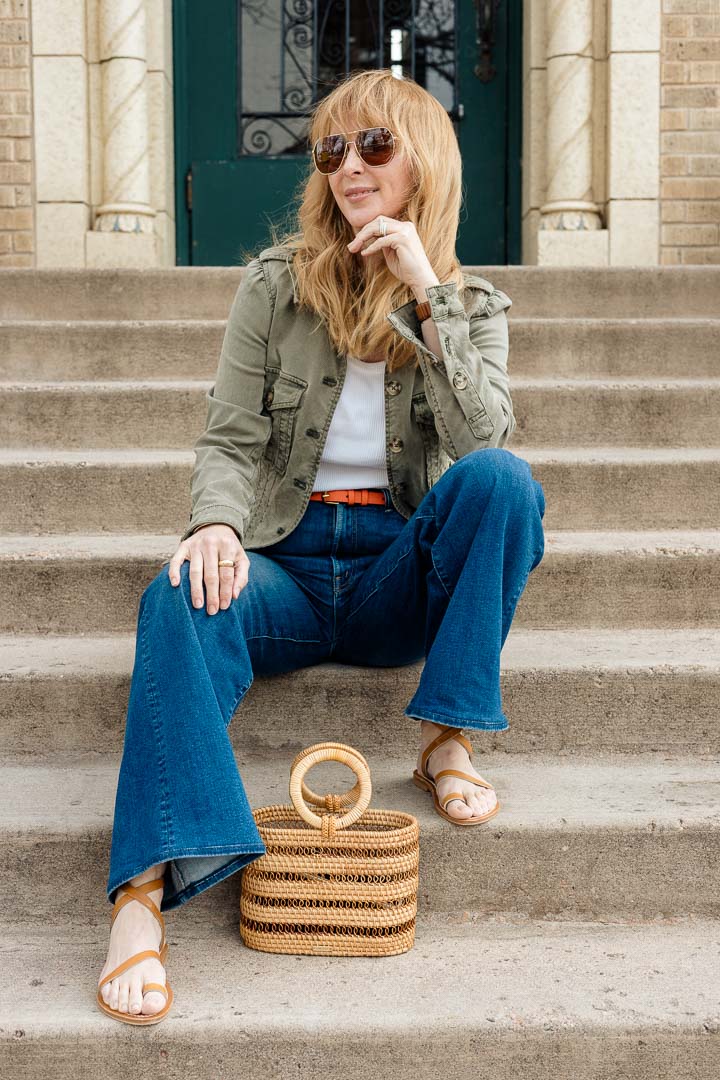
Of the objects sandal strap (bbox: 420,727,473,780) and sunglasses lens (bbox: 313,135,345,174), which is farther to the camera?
sunglasses lens (bbox: 313,135,345,174)

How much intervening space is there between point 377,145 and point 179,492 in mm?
1084

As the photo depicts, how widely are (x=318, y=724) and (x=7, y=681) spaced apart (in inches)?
24.6

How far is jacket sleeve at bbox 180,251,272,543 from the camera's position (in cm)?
202

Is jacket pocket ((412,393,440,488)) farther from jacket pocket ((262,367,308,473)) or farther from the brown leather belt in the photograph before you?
jacket pocket ((262,367,308,473))

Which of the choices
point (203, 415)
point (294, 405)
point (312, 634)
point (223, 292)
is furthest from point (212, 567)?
point (223, 292)

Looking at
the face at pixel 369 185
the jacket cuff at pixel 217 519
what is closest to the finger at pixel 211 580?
the jacket cuff at pixel 217 519

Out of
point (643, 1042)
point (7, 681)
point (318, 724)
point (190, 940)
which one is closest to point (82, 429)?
point (7, 681)

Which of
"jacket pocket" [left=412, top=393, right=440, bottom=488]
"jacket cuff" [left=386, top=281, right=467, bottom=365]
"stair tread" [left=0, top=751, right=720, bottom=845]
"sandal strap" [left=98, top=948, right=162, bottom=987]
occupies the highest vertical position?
"jacket cuff" [left=386, top=281, right=467, bottom=365]

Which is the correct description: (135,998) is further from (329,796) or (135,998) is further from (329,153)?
(329,153)

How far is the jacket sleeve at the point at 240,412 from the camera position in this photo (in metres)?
2.02

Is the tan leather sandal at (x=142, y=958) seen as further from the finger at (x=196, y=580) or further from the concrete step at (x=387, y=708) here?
the concrete step at (x=387, y=708)

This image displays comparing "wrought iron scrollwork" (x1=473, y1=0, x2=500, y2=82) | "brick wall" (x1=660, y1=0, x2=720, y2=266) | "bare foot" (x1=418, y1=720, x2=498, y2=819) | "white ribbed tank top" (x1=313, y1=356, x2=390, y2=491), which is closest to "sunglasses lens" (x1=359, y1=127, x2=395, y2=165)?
"white ribbed tank top" (x1=313, y1=356, x2=390, y2=491)

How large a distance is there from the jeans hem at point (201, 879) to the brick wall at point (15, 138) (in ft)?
12.4

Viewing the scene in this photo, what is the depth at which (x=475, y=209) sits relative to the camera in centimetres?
510
